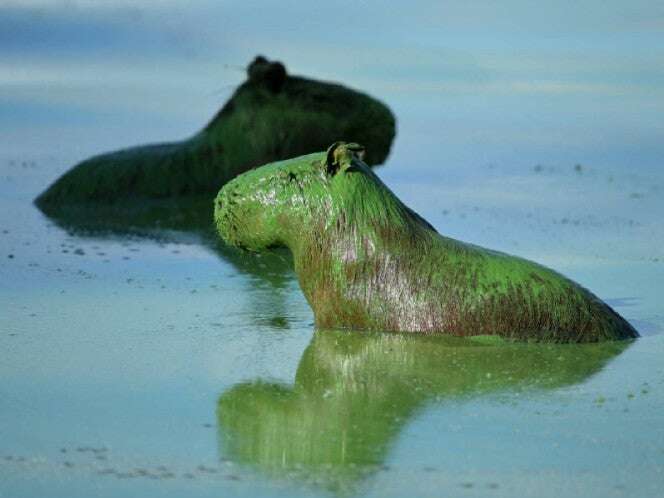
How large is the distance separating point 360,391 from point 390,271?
85 cm

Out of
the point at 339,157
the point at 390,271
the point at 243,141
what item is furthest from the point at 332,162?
the point at 243,141

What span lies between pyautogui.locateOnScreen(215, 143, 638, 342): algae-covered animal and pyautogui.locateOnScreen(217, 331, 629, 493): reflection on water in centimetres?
9

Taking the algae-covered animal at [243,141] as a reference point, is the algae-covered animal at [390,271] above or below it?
below

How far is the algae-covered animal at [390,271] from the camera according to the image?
6.46 m

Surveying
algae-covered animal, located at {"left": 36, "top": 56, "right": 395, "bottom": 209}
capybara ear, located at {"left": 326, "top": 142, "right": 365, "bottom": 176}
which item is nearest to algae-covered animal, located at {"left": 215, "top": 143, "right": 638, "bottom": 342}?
capybara ear, located at {"left": 326, "top": 142, "right": 365, "bottom": 176}

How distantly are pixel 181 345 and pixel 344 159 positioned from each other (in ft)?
3.08

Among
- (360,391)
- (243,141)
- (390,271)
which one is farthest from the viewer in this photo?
(243,141)

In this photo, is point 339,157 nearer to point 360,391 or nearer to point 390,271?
point 390,271

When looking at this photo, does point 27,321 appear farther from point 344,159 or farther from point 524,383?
point 524,383

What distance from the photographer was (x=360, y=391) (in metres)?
5.77

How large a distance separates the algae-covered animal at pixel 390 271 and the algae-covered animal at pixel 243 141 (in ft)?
15.3

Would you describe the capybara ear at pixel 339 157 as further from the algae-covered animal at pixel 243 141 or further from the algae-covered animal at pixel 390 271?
the algae-covered animal at pixel 243 141

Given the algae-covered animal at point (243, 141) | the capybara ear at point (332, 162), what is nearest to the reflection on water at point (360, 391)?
the capybara ear at point (332, 162)

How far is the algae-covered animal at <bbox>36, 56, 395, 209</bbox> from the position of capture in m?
11.2
